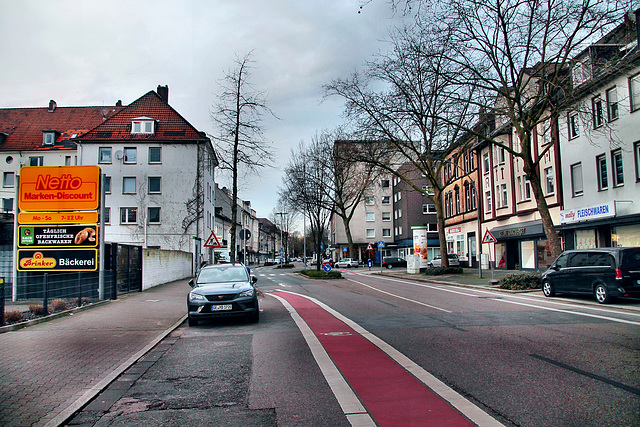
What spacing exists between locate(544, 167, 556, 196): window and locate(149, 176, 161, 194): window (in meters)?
30.9

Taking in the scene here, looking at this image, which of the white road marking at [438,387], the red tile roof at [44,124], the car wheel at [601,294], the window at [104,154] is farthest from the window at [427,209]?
the white road marking at [438,387]

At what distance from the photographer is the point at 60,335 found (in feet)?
32.7

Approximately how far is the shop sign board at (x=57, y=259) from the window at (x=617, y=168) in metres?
23.4

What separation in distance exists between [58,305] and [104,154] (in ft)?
111

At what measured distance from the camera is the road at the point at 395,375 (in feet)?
15.8

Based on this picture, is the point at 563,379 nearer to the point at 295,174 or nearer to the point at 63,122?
the point at 295,174

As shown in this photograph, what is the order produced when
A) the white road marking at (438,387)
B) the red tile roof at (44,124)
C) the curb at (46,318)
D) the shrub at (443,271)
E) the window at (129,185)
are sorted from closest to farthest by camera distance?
the white road marking at (438,387)
the curb at (46,318)
the shrub at (443,271)
the window at (129,185)
the red tile roof at (44,124)

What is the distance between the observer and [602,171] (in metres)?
25.8

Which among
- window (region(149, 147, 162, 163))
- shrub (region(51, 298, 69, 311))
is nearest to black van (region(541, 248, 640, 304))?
shrub (region(51, 298, 69, 311))

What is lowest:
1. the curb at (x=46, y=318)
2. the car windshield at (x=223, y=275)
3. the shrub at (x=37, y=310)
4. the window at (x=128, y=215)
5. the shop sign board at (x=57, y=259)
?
the curb at (x=46, y=318)

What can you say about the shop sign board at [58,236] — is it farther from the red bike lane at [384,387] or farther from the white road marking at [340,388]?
the red bike lane at [384,387]

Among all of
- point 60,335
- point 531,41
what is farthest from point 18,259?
point 531,41

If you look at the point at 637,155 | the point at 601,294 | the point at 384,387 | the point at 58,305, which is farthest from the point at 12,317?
the point at 637,155

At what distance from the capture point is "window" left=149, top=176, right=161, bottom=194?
43750 mm
